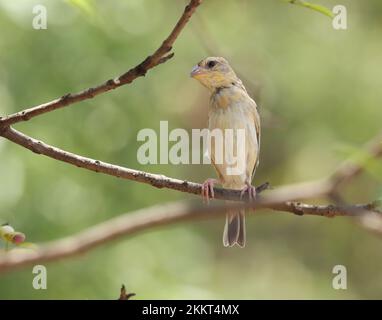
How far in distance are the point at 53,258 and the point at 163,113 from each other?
19.0 ft

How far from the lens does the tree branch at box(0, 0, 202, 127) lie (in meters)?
1.89

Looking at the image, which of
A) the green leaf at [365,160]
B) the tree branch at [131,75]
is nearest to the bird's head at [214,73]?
the tree branch at [131,75]

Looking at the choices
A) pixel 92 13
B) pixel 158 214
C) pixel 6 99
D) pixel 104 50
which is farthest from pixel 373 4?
pixel 158 214

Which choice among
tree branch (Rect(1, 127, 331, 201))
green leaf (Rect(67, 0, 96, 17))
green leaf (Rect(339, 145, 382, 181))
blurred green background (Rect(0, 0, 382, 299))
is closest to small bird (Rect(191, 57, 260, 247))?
blurred green background (Rect(0, 0, 382, 299))

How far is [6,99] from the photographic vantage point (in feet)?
17.5

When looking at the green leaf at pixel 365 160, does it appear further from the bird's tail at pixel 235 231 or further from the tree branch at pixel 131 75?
the bird's tail at pixel 235 231

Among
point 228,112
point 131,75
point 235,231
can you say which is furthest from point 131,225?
point 235,231

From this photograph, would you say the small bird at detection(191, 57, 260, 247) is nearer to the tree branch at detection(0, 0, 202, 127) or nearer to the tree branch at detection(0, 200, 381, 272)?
the tree branch at detection(0, 0, 202, 127)

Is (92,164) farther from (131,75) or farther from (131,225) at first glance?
(131,225)

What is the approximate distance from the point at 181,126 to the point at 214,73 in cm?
270

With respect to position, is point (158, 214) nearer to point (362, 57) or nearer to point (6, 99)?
point (6, 99)

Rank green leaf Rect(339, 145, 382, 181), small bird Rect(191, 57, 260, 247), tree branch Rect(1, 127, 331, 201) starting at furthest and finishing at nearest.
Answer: small bird Rect(191, 57, 260, 247), tree branch Rect(1, 127, 331, 201), green leaf Rect(339, 145, 382, 181)

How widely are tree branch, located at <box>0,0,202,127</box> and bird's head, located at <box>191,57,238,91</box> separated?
8.54 ft

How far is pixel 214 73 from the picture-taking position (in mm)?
4883
